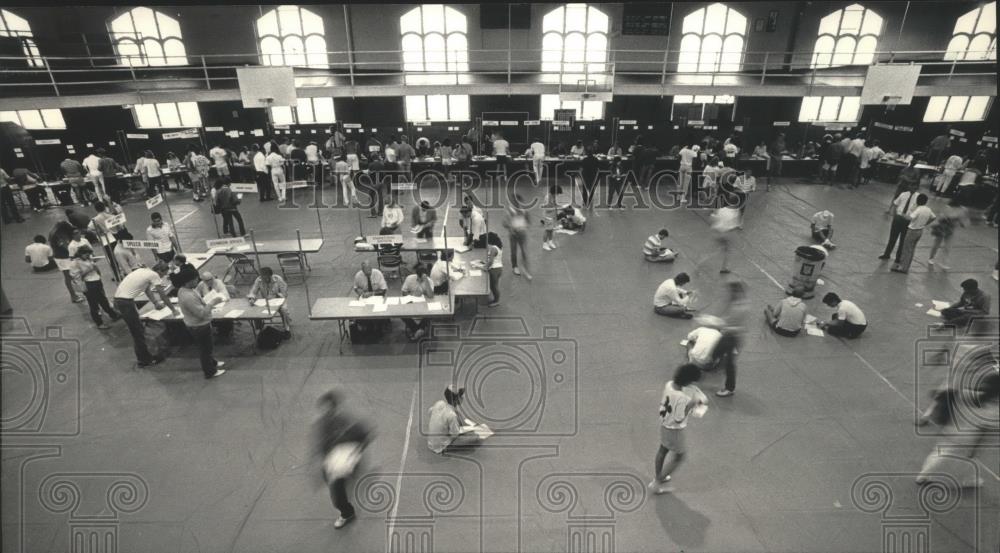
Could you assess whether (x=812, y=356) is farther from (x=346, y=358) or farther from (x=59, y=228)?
(x=59, y=228)

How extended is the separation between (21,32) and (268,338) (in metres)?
18.3

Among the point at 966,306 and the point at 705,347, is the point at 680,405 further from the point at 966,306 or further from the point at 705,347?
the point at 966,306


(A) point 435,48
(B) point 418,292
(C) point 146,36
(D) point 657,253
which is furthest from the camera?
(A) point 435,48

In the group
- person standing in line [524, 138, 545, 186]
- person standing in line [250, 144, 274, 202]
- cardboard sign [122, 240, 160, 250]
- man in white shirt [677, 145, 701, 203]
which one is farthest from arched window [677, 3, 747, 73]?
cardboard sign [122, 240, 160, 250]

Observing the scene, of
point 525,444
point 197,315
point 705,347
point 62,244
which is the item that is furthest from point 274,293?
point 705,347

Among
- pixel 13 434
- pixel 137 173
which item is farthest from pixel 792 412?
pixel 137 173

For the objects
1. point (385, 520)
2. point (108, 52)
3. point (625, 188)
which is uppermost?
point (108, 52)

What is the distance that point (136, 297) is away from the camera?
870cm

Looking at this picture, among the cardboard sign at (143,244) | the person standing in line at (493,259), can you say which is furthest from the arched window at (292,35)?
the person standing in line at (493,259)

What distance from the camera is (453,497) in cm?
654

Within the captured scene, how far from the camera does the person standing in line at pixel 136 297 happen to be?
849 centimetres

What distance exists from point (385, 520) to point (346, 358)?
3.58 meters

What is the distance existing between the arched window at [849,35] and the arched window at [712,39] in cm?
331

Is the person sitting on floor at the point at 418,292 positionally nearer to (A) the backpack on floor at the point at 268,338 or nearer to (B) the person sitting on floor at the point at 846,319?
(A) the backpack on floor at the point at 268,338
